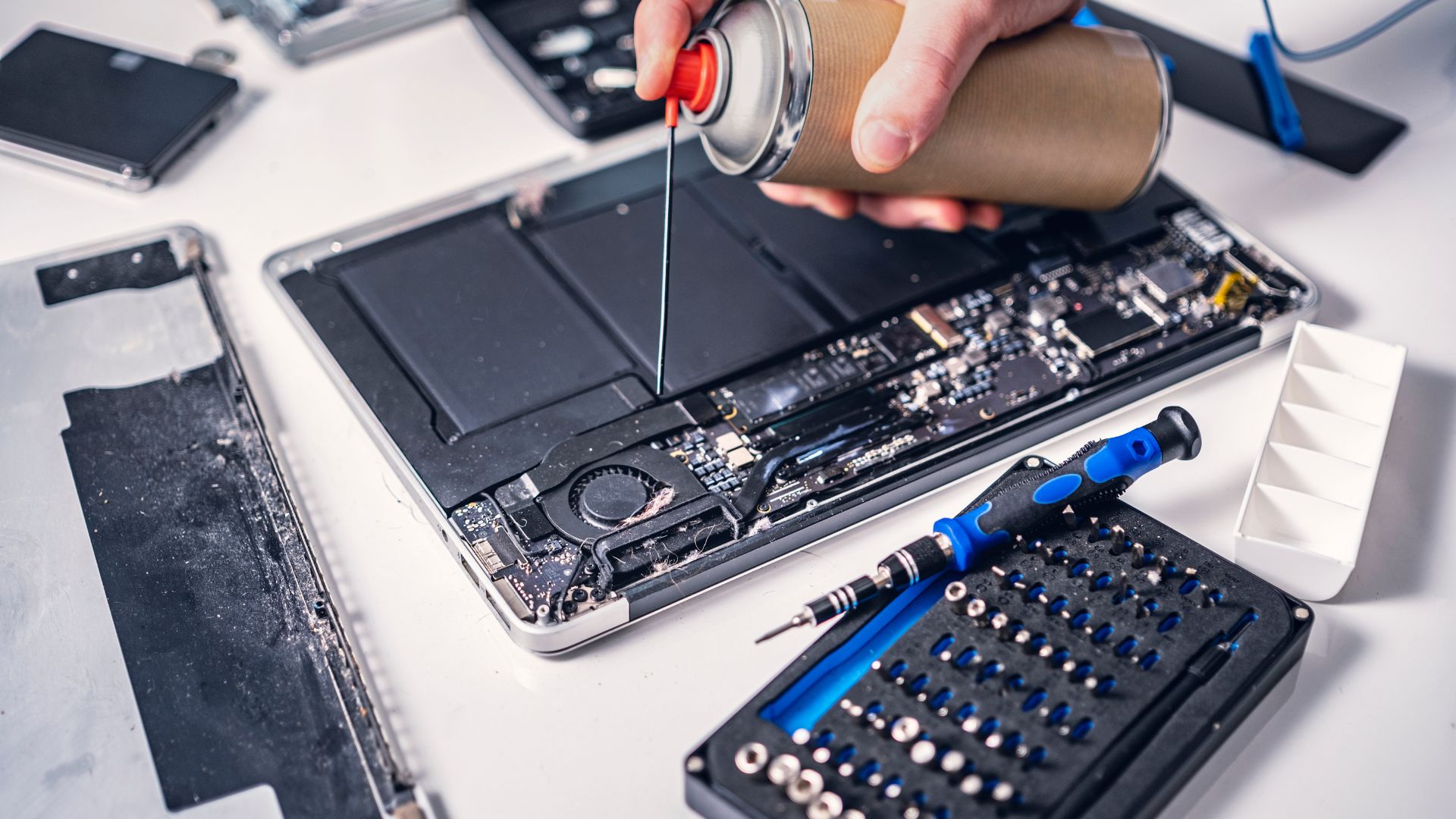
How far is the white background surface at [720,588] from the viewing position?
108 cm

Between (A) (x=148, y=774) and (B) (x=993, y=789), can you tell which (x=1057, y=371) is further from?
(A) (x=148, y=774)

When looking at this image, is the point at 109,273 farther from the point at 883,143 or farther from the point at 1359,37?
the point at 1359,37

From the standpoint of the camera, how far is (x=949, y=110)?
1356mm

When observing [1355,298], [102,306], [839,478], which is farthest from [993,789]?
[102,306]

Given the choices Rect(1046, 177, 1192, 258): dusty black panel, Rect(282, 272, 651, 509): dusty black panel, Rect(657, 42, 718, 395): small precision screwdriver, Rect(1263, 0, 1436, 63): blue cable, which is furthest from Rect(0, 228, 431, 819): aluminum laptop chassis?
Rect(1263, 0, 1436, 63): blue cable

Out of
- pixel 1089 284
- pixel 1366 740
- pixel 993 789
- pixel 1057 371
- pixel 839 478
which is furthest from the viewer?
pixel 1089 284

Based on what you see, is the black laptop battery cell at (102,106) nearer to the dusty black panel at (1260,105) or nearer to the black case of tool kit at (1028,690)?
the black case of tool kit at (1028,690)

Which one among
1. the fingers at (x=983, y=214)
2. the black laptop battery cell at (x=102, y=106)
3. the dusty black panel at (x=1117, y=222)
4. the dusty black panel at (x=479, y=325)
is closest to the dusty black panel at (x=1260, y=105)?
the dusty black panel at (x=1117, y=222)

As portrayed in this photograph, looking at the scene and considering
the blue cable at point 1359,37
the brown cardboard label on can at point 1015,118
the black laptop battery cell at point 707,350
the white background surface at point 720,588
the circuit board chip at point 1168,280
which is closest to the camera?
the white background surface at point 720,588

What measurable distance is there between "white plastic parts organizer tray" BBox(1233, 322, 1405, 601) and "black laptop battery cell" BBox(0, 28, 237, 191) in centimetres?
146

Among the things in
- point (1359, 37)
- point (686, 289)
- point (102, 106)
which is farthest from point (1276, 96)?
point (102, 106)

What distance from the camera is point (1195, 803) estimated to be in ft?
3.43

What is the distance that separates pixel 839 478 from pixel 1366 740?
0.55 metres

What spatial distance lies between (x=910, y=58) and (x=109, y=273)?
100 centimetres
